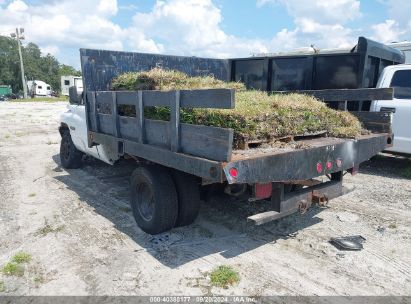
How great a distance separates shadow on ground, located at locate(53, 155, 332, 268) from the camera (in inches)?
152

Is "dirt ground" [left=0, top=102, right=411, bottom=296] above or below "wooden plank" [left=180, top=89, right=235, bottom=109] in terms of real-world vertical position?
below

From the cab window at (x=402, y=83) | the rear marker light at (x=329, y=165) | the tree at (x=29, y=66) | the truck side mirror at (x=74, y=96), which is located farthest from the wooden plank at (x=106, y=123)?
the tree at (x=29, y=66)

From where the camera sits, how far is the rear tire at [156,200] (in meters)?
4.00

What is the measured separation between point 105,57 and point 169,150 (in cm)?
Result: 265

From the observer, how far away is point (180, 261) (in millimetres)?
3639

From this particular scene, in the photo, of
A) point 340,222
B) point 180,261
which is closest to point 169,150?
point 180,261

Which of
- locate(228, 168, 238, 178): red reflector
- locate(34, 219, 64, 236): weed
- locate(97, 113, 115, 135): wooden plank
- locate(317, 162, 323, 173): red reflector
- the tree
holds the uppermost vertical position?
the tree

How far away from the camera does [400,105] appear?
22.1ft

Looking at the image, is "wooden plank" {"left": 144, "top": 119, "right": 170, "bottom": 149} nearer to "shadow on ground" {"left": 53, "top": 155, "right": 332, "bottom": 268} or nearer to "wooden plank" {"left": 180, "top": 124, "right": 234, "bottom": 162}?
"wooden plank" {"left": 180, "top": 124, "right": 234, "bottom": 162}

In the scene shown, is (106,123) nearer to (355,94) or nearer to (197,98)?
(197,98)

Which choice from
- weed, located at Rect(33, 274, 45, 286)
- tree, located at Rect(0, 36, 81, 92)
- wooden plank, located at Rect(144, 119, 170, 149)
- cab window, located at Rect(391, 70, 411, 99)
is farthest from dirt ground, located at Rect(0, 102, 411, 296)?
tree, located at Rect(0, 36, 81, 92)

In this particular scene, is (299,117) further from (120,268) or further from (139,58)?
(139,58)

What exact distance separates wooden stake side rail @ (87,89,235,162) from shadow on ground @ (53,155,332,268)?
3.54 ft

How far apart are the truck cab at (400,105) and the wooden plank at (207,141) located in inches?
189
